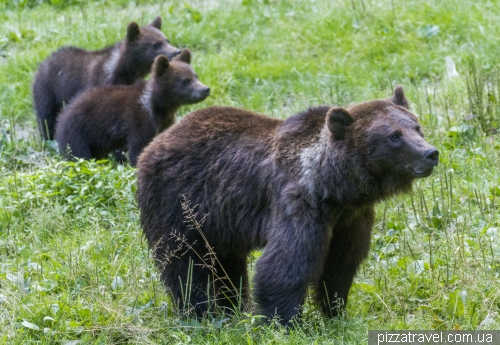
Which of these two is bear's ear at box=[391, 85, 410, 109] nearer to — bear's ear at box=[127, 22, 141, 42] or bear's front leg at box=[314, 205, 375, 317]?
bear's front leg at box=[314, 205, 375, 317]

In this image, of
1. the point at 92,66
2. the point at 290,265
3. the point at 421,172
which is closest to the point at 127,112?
the point at 92,66

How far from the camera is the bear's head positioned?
571 cm

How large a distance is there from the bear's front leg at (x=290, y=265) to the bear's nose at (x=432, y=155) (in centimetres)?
86

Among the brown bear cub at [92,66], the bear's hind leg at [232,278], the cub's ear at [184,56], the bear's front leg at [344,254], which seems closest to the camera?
the bear's front leg at [344,254]

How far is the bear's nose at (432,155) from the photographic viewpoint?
18.3 feet

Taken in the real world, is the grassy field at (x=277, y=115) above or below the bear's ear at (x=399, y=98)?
below

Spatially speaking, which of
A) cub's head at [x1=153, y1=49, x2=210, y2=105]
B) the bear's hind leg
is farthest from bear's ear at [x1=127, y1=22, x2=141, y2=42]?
the bear's hind leg

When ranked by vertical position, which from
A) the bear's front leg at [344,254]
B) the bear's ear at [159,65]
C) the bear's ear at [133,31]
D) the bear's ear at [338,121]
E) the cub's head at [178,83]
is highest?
the bear's ear at [133,31]

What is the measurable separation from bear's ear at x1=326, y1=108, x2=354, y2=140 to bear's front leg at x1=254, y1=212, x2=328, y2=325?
0.63 metres

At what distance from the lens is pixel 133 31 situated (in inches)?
488

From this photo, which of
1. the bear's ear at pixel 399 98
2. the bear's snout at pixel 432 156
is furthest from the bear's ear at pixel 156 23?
the bear's snout at pixel 432 156

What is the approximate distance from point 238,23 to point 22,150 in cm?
435

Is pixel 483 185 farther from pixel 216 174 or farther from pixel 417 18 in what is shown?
pixel 417 18

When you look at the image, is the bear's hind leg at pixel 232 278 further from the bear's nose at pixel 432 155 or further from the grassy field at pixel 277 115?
the bear's nose at pixel 432 155
